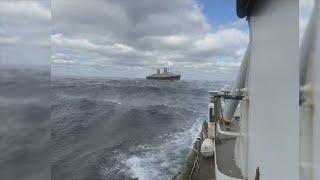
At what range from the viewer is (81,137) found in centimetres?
2941

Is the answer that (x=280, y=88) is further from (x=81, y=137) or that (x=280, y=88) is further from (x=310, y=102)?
(x=81, y=137)

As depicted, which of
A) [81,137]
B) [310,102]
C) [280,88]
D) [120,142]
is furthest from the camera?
[81,137]

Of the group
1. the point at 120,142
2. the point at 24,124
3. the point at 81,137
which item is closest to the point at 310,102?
the point at 24,124

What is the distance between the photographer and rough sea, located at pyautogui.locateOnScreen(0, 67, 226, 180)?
1396mm

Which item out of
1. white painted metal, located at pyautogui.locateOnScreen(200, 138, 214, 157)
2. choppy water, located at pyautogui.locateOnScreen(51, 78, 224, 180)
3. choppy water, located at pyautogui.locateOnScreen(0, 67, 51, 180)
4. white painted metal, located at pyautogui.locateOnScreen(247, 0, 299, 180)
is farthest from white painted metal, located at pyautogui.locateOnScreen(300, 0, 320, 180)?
white painted metal, located at pyautogui.locateOnScreen(200, 138, 214, 157)

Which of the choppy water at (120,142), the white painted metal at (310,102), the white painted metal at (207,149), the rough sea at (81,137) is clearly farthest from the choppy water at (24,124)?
the white painted metal at (207,149)

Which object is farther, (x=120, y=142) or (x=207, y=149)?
(x=120, y=142)

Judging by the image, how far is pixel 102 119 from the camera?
39.2 meters

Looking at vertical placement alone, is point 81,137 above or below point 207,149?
below

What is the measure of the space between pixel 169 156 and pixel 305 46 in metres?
19.9

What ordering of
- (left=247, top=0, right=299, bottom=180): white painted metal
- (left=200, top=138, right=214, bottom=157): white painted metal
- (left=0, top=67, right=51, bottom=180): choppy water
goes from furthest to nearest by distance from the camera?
(left=200, top=138, right=214, bottom=157): white painted metal
(left=247, top=0, right=299, bottom=180): white painted metal
(left=0, top=67, right=51, bottom=180): choppy water

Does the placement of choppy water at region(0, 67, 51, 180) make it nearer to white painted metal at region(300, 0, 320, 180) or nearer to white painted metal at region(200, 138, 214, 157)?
white painted metal at region(300, 0, 320, 180)

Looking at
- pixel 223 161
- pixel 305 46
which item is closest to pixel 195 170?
pixel 223 161

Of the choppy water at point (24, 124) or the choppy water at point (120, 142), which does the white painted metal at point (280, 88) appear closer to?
the choppy water at point (24, 124)
